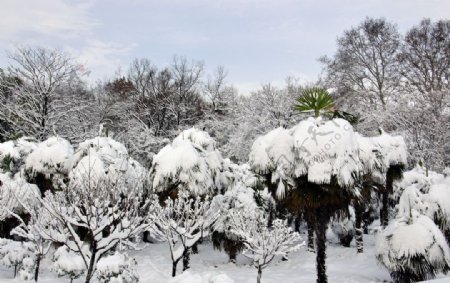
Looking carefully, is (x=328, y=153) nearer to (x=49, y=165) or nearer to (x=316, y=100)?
(x=316, y=100)

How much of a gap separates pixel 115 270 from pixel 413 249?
8372 millimetres

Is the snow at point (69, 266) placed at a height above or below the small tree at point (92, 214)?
below

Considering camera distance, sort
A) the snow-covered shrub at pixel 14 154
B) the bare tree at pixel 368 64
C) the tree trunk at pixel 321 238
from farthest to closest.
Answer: the bare tree at pixel 368 64, the snow-covered shrub at pixel 14 154, the tree trunk at pixel 321 238

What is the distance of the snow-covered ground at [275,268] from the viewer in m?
13.3

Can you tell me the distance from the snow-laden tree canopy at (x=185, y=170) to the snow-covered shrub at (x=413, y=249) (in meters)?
6.18

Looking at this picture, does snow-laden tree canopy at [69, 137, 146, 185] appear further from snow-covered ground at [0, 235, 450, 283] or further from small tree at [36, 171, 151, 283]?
small tree at [36, 171, 151, 283]

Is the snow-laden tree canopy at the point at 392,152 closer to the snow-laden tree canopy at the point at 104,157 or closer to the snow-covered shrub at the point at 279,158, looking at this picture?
the snow-covered shrub at the point at 279,158

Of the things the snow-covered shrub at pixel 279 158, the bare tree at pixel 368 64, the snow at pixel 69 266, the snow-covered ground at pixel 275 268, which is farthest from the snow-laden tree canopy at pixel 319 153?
the bare tree at pixel 368 64

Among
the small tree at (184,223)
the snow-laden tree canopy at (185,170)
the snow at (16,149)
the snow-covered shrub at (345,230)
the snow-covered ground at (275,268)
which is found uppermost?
the snow at (16,149)

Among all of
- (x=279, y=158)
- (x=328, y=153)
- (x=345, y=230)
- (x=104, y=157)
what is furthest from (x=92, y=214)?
(x=345, y=230)

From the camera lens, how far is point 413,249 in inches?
431

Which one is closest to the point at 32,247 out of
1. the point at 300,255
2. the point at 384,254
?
the point at 300,255

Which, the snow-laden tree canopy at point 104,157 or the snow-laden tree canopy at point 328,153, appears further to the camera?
the snow-laden tree canopy at point 104,157

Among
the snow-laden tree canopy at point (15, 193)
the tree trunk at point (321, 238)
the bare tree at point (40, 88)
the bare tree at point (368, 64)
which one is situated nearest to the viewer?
the tree trunk at point (321, 238)
